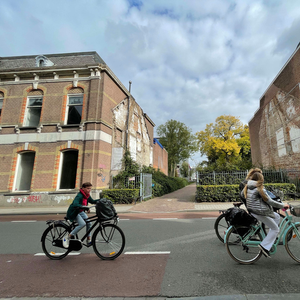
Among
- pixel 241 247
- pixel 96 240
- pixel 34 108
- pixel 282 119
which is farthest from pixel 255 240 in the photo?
pixel 282 119

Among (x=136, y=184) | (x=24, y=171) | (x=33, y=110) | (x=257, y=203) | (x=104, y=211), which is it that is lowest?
(x=104, y=211)

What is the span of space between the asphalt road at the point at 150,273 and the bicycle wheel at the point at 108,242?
146 millimetres

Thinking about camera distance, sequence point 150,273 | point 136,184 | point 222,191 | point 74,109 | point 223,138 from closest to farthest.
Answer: point 150,273, point 222,191, point 136,184, point 74,109, point 223,138

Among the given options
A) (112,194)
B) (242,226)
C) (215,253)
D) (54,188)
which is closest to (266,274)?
(242,226)

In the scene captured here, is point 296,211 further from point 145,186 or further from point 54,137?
point 54,137

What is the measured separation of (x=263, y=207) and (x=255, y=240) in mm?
664

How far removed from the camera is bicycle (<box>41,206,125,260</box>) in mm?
3789

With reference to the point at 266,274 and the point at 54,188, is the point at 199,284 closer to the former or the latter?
the point at 266,274

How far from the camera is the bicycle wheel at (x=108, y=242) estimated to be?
3.79m

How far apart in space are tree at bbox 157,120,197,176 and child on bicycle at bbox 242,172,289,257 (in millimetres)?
36010

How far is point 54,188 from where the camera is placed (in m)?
12.9

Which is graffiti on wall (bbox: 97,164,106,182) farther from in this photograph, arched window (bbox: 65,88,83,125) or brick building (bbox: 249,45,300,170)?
brick building (bbox: 249,45,300,170)

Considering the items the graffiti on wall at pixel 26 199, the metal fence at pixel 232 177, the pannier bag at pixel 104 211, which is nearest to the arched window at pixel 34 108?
the graffiti on wall at pixel 26 199

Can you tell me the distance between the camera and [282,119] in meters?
16.4
